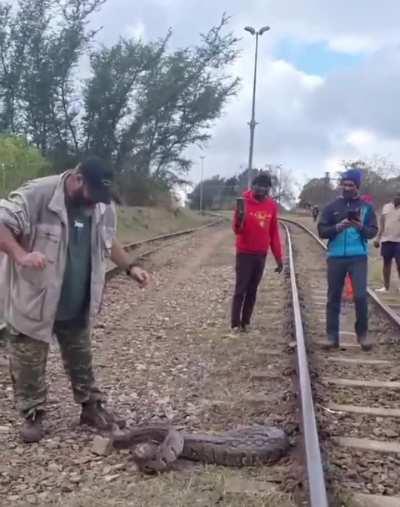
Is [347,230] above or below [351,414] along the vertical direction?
above

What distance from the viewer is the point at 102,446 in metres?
4.59

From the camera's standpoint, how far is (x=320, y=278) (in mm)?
14750

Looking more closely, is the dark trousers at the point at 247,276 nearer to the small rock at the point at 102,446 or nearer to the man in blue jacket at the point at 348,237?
the man in blue jacket at the point at 348,237

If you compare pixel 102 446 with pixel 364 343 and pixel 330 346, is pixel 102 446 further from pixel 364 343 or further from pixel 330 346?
pixel 364 343

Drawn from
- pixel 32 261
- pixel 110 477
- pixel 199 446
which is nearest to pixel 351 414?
pixel 199 446

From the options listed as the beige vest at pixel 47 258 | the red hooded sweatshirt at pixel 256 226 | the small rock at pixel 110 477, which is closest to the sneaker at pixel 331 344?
the red hooded sweatshirt at pixel 256 226

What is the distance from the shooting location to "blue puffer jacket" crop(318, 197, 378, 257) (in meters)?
7.35

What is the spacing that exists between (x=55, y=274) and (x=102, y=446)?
1075 millimetres

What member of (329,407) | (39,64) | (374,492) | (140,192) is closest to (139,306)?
(329,407)

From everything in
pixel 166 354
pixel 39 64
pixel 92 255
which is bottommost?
pixel 166 354

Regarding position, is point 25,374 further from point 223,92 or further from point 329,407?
point 223,92

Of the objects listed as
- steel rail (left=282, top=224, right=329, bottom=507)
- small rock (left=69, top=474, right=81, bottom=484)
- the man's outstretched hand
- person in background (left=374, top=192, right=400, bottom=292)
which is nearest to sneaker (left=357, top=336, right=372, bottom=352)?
steel rail (left=282, top=224, right=329, bottom=507)

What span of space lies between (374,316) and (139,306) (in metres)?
3.31

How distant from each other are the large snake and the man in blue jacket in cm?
309
